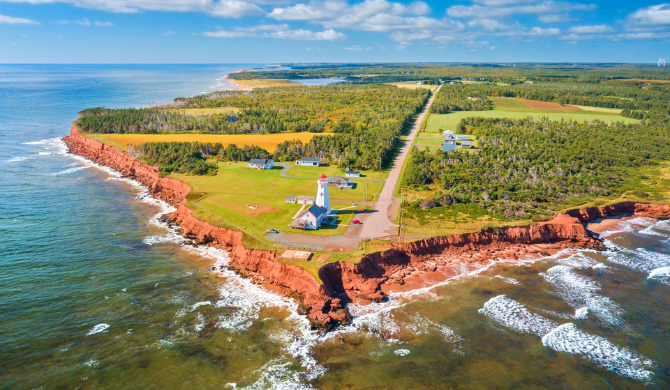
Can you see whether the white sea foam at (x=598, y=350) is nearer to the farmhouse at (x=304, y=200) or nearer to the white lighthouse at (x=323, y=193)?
the white lighthouse at (x=323, y=193)

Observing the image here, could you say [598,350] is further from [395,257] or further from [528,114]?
[528,114]

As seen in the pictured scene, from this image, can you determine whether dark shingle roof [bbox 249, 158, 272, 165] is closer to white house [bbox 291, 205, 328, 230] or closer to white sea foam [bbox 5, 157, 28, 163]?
white house [bbox 291, 205, 328, 230]

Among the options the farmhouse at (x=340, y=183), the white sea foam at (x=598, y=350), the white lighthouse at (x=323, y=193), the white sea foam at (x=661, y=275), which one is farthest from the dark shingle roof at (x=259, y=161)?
the white sea foam at (x=661, y=275)

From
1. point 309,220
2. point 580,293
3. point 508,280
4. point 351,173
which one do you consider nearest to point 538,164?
point 351,173

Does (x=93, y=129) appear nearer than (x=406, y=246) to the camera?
No

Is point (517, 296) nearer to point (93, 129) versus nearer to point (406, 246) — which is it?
point (406, 246)

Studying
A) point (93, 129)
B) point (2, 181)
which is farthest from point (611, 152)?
point (93, 129)
